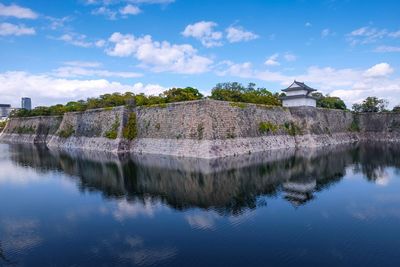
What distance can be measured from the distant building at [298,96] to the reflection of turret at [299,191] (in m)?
19.8

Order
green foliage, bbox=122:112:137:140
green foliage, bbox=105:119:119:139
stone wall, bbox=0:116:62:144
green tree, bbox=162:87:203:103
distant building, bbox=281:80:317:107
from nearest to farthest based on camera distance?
green foliage, bbox=122:112:137:140 < green foliage, bbox=105:119:119:139 < green tree, bbox=162:87:203:103 < distant building, bbox=281:80:317:107 < stone wall, bbox=0:116:62:144

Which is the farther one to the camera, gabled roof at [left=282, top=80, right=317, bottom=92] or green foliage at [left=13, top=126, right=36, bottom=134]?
green foliage at [left=13, top=126, right=36, bottom=134]

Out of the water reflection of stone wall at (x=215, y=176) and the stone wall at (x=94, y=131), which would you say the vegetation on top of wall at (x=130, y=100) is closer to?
the stone wall at (x=94, y=131)

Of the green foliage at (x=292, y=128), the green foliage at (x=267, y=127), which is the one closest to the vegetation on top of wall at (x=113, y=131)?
the green foliage at (x=267, y=127)

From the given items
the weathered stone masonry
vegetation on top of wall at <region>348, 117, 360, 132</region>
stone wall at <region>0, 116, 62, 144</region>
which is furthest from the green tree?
vegetation on top of wall at <region>348, 117, 360, 132</region>

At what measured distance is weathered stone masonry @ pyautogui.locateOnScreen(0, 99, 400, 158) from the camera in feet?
73.9

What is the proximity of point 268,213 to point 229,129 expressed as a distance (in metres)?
13.7

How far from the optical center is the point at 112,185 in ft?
47.8

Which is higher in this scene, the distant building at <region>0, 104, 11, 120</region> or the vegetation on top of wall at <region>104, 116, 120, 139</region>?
the distant building at <region>0, 104, 11, 120</region>

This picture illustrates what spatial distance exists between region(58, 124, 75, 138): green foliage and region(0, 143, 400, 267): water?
17.3 meters

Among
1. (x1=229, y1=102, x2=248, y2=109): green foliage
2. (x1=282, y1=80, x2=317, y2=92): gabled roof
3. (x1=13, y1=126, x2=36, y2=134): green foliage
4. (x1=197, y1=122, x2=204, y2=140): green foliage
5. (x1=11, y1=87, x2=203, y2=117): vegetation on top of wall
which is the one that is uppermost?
(x1=282, y1=80, x2=317, y2=92): gabled roof

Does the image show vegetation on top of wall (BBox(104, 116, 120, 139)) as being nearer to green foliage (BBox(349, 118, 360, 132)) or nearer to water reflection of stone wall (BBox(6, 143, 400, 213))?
water reflection of stone wall (BBox(6, 143, 400, 213))

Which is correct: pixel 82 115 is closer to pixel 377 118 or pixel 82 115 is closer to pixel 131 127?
pixel 131 127

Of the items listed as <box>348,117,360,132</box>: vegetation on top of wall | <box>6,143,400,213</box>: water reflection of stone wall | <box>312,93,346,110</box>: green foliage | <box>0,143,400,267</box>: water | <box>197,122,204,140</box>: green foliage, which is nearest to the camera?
<box>0,143,400,267</box>: water
